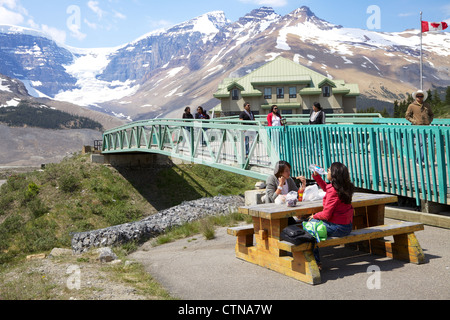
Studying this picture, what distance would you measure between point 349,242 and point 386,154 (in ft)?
13.1

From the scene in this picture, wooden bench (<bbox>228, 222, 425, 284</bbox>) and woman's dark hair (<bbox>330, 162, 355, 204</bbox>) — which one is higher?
woman's dark hair (<bbox>330, 162, 355, 204</bbox>)

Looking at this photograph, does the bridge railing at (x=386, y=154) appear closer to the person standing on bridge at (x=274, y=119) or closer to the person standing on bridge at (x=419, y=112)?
the person standing on bridge at (x=419, y=112)

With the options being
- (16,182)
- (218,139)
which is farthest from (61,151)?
(218,139)

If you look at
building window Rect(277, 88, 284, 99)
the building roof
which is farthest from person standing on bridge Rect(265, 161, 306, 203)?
building window Rect(277, 88, 284, 99)

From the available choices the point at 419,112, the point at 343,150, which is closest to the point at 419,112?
the point at 419,112

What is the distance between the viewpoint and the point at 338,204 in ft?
20.2

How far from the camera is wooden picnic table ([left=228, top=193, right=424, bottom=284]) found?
6027 mm

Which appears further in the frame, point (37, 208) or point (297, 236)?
point (37, 208)

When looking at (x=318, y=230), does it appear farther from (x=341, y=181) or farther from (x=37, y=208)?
(x=37, y=208)

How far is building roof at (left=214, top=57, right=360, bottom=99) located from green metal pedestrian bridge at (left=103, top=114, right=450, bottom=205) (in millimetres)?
37365

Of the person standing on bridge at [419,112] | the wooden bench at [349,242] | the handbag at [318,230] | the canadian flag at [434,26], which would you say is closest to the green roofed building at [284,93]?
the canadian flag at [434,26]

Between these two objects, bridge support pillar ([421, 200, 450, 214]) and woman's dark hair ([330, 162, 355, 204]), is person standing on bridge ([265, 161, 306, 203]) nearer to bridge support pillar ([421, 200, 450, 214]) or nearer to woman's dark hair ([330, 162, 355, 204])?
woman's dark hair ([330, 162, 355, 204])

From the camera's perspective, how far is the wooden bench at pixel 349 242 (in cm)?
592

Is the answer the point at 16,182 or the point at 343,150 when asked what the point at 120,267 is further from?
the point at 16,182
